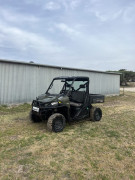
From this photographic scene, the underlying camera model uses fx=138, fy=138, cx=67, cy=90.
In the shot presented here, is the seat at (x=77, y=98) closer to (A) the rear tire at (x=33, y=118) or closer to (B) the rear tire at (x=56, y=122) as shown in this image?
(B) the rear tire at (x=56, y=122)

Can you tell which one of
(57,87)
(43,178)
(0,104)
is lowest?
(43,178)

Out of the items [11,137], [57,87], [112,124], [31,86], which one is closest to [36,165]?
[11,137]

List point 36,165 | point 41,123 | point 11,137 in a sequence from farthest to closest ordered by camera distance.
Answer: point 41,123 → point 11,137 → point 36,165

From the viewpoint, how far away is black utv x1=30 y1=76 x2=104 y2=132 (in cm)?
396

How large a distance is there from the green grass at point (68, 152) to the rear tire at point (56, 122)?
0.55ft

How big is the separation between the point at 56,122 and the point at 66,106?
0.57 metres

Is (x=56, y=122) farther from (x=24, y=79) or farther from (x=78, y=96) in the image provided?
(x=24, y=79)

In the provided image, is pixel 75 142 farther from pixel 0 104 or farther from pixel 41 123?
pixel 0 104

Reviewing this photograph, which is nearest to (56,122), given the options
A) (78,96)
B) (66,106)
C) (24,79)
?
(66,106)

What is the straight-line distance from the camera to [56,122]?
13.1 ft

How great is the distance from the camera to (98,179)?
2.15 metres

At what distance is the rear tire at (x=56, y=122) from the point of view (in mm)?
3887

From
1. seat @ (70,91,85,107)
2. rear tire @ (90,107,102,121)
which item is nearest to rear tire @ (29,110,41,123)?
seat @ (70,91,85,107)

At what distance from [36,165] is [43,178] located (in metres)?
0.37
